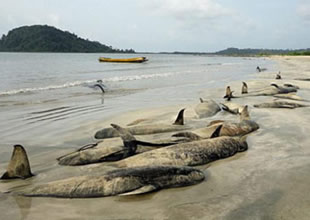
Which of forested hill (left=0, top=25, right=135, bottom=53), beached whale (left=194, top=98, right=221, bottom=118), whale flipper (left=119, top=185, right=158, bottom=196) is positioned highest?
forested hill (left=0, top=25, right=135, bottom=53)

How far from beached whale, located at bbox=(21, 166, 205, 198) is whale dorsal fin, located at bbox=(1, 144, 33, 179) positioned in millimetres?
712

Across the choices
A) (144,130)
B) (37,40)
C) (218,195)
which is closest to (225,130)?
(144,130)

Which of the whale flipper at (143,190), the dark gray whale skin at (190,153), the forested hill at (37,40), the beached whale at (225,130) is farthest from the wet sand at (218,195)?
the forested hill at (37,40)

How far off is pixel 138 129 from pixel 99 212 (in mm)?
4128

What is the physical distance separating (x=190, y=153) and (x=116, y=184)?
1793 mm

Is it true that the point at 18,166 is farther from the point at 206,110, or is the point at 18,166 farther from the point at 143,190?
the point at 206,110

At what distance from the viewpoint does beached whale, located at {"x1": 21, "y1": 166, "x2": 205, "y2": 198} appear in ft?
14.1

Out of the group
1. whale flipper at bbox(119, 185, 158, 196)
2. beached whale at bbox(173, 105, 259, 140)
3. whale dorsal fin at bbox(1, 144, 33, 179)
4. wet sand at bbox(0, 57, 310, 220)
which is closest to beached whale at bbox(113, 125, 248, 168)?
wet sand at bbox(0, 57, 310, 220)

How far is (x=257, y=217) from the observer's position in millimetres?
3682

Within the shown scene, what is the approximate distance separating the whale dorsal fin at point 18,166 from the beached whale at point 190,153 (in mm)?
1294

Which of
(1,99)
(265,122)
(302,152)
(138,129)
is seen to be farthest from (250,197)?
(1,99)

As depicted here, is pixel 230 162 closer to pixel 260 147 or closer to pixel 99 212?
pixel 260 147

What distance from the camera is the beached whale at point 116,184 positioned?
4.30 metres

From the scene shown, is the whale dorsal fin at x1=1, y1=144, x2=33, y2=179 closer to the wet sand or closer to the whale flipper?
the wet sand
